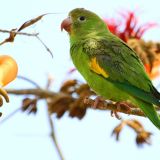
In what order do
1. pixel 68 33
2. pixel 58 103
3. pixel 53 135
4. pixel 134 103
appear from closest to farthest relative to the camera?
pixel 134 103
pixel 53 135
pixel 68 33
pixel 58 103

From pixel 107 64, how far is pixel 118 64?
7cm

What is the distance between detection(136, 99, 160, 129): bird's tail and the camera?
2.48 meters

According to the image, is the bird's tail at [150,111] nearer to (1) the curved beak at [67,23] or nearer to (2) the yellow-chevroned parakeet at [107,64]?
(2) the yellow-chevroned parakeet at [107,64]

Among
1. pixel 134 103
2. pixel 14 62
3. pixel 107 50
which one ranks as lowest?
pixel 134 103

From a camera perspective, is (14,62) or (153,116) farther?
(153,116)

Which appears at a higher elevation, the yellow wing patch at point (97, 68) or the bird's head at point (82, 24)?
the bird's head at point (82, 24)

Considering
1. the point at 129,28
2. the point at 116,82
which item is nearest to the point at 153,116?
the point at 116,82

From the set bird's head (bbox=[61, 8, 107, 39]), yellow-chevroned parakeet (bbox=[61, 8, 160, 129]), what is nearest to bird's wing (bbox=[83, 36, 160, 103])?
yellow-chevroned parakeet (bbox=[61, 8, 160, 129])

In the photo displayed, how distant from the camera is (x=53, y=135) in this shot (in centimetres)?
324

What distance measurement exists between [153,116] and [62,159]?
543mm

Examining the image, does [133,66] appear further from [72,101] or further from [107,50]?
[72,101]

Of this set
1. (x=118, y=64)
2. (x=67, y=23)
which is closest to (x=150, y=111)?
(x=118, y=64)

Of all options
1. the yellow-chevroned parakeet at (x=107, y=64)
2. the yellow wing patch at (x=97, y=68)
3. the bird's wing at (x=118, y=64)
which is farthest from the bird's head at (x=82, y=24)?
the yellow wing patch at (x=97, y=68)

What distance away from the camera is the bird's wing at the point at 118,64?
2818mm
